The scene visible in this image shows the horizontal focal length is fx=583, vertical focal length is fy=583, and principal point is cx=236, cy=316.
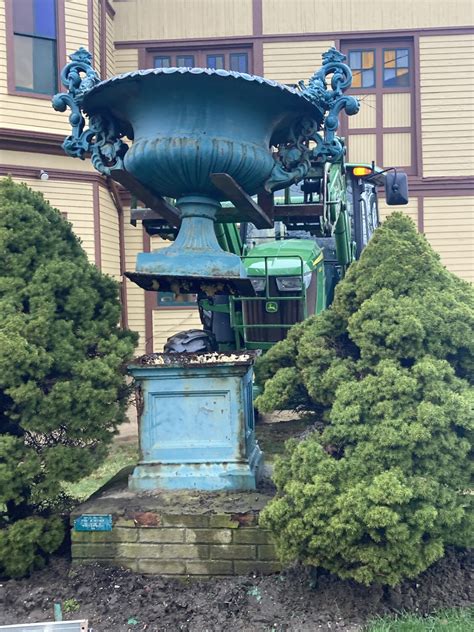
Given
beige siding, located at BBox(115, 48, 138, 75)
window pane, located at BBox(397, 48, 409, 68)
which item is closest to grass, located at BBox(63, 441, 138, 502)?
beige siding, located at BBox(115, 48, 138, 75)

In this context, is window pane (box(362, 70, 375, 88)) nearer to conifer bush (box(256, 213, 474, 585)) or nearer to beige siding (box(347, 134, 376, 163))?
beige siding (box(347, 134, 376, 163))

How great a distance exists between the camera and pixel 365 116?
1238 cm

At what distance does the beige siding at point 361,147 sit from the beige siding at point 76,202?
5520 mm

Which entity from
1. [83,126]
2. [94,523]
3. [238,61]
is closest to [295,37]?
[238,61]

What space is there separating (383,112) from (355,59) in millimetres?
1241

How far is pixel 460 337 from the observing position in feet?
10.2

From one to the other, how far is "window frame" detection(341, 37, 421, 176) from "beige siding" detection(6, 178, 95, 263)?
552 cm

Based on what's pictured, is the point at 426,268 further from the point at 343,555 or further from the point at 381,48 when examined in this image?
the point at 381,48

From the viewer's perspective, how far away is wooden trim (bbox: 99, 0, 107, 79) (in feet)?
36.4

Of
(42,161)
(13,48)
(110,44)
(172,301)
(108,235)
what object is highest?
(110,44)

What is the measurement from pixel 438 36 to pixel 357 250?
7.92 metres

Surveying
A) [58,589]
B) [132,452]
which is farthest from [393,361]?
[132,452]

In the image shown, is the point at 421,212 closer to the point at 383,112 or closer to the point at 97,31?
the point at 383,112

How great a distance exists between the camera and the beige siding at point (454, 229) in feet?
39.9
